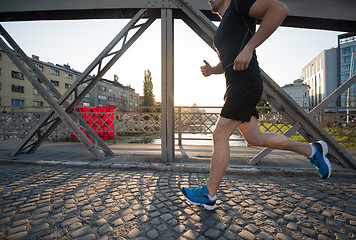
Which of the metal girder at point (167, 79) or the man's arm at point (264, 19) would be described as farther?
the metal girder at point (167, 79)

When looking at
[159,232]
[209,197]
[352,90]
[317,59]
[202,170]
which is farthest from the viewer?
[317,59]

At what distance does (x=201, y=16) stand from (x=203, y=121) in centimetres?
407

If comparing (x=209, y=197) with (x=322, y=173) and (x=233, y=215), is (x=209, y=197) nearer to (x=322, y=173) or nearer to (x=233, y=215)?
(x=233, y=215)

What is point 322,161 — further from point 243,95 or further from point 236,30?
point 236,30

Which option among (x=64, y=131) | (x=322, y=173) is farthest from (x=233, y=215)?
(x=64, y=131)

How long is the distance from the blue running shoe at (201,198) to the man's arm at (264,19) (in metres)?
1.39

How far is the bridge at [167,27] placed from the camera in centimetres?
337

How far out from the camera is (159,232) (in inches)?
60.1

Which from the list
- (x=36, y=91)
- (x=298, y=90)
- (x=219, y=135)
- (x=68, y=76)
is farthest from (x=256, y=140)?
(x=298, y=90)

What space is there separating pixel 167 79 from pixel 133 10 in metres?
1.82

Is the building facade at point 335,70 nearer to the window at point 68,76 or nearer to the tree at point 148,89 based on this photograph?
the tree at point 148,89

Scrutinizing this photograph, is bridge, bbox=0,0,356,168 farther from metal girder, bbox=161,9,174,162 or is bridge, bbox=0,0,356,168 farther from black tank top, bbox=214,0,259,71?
black tank top, bbox=214,0,259,71

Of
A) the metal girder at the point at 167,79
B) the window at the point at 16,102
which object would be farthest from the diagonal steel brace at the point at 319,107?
the window at the point at 16,102

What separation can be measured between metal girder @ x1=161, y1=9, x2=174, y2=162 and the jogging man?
1842 millimetres
